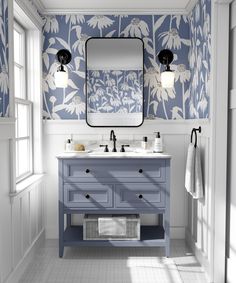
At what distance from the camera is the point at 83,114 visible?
4035 millimetres

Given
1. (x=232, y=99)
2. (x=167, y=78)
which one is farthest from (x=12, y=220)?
(x=167, y=78)

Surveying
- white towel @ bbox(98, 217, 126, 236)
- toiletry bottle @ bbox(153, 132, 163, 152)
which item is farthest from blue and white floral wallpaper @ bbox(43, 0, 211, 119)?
white towel @ bbox(98, 217, 126, 236)

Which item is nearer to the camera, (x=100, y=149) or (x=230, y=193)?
Result: (x=230, y=193)

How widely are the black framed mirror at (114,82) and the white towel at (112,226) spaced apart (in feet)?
3.42

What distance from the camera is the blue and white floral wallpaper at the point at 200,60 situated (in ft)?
10.4

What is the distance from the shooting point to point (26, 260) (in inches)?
128

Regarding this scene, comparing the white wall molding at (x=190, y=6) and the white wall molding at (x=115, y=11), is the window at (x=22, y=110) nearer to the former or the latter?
the white wall molding at (x=115, y=11)

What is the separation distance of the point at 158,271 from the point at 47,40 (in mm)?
2555

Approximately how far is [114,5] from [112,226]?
7.13ft

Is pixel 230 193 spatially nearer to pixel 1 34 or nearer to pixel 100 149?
pixel 100 149

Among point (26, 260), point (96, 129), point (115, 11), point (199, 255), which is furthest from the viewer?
point (96, 129)

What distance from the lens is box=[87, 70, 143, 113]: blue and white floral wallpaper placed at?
3967mm

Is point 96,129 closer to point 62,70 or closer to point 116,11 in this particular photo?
point 62,70

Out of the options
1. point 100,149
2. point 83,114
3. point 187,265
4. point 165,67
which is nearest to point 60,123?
point 83,114
